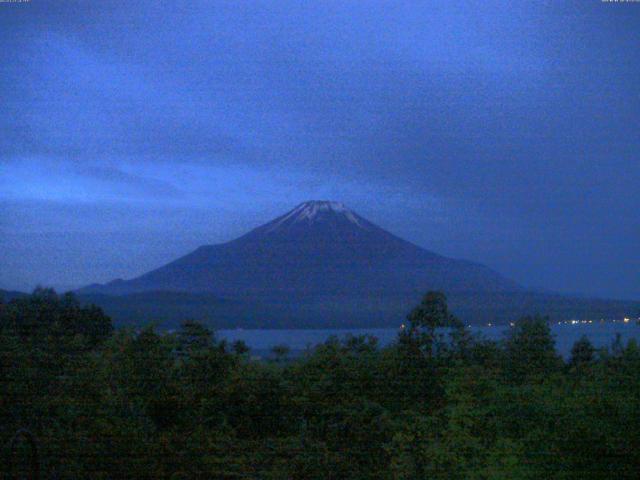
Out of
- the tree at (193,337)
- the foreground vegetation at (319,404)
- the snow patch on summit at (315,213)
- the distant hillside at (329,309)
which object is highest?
the snow patch on summit at (315,213)

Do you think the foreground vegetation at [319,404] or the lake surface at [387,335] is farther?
the lake surface at [387,335]

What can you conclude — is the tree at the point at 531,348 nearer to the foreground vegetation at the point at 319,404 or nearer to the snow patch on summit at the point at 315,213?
the foreground vegetation at the point at 319,404

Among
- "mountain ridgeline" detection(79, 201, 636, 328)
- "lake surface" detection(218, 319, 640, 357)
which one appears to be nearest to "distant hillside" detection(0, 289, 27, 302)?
"mountain ridgeline" detection(79, 201, 636, 328)

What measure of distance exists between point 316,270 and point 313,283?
0.17m

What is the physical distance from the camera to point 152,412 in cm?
339

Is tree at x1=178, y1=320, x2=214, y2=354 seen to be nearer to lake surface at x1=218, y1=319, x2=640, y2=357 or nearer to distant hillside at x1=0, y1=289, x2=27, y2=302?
lake surface at x1=218, y1=319, x2=640, y2=357

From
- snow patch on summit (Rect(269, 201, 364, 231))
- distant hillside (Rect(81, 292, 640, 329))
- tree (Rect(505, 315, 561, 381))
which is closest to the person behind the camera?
tree (Rect(505, 315, 561, 381))

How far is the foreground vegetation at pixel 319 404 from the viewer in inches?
111

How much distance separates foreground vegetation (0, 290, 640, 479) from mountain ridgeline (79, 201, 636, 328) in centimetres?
34

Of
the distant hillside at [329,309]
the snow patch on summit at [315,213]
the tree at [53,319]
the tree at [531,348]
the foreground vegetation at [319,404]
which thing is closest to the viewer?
the foreground vegetation at [319,404]

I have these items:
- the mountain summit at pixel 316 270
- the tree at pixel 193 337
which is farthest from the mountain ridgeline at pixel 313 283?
the tree at pixel 193 337

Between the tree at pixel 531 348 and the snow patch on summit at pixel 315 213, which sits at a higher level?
the snow patch on summit at pixel 315 213

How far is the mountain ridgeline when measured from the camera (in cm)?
455

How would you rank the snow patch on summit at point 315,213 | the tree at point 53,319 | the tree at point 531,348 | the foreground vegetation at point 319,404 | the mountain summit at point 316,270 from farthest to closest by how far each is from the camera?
the snow patch on summit at point 315,213 < the mountain summit at point 316,270 < the tree at point 531,348 < the tree at point 53,319 < the foreground vegetation at point 319,404
